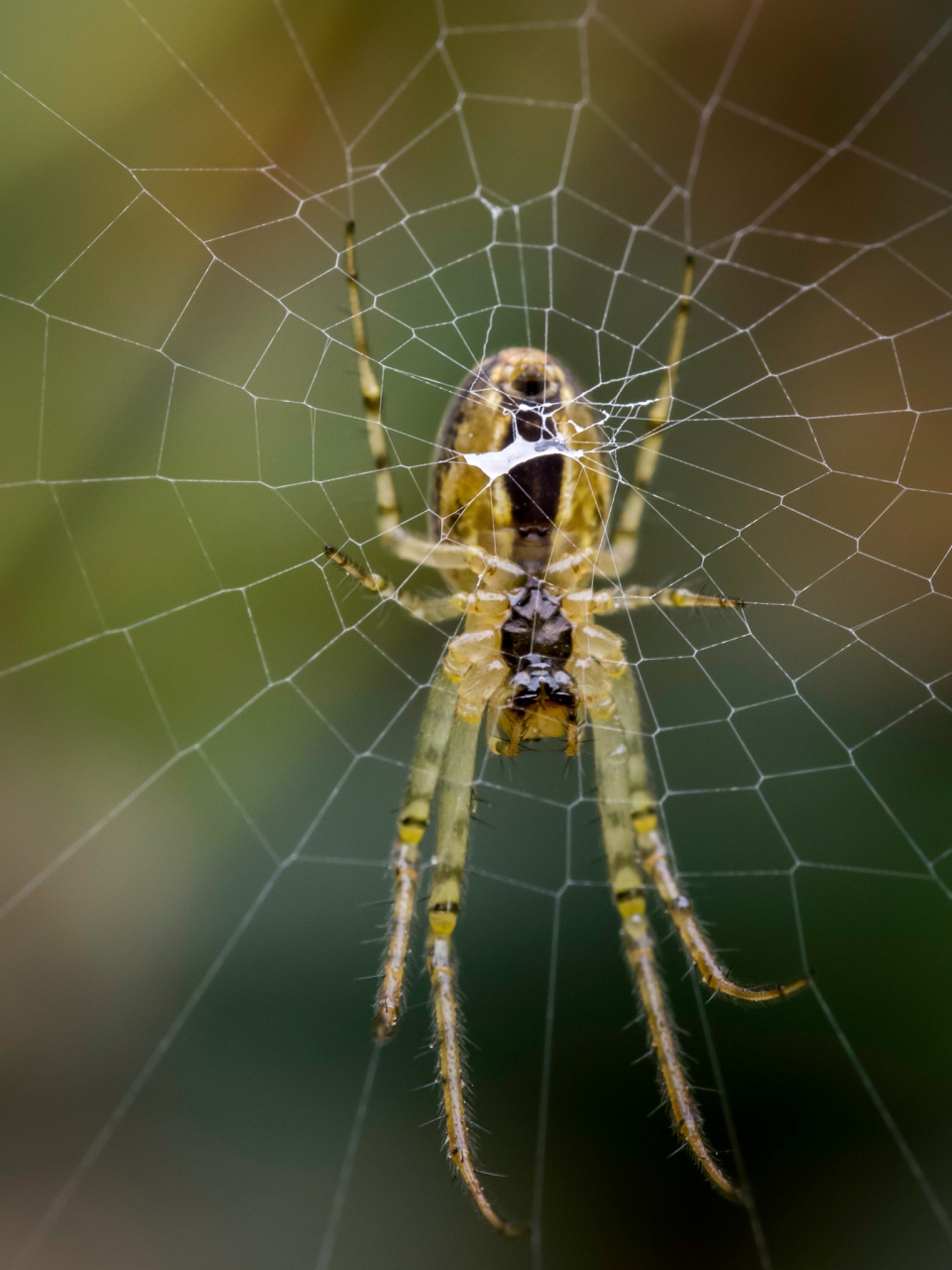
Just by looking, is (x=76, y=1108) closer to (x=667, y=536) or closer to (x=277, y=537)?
(x=277, y=537)

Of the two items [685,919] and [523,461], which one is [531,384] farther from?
[685,919]

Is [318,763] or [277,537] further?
[318,763]

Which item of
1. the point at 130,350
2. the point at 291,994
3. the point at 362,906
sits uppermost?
the point at 130,350

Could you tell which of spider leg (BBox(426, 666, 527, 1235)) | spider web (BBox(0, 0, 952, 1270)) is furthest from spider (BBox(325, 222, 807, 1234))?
spider web (BBox(0, 0, 952, 1270))

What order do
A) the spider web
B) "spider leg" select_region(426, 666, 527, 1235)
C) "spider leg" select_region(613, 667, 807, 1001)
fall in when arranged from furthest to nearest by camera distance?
the spider web, "spider leg" select_region(613, 667, 807, 1001), "spider leg" select_region(426, 666, 527, 1235)

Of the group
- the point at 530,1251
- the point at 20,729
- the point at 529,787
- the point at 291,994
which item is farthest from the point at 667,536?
the point at 530,1251

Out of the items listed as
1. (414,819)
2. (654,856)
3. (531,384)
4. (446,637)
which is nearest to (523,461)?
(531,384)

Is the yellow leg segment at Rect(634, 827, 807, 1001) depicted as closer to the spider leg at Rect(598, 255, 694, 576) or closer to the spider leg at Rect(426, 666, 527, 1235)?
the spider leg at Rect(426, 666, 527, 1235)
